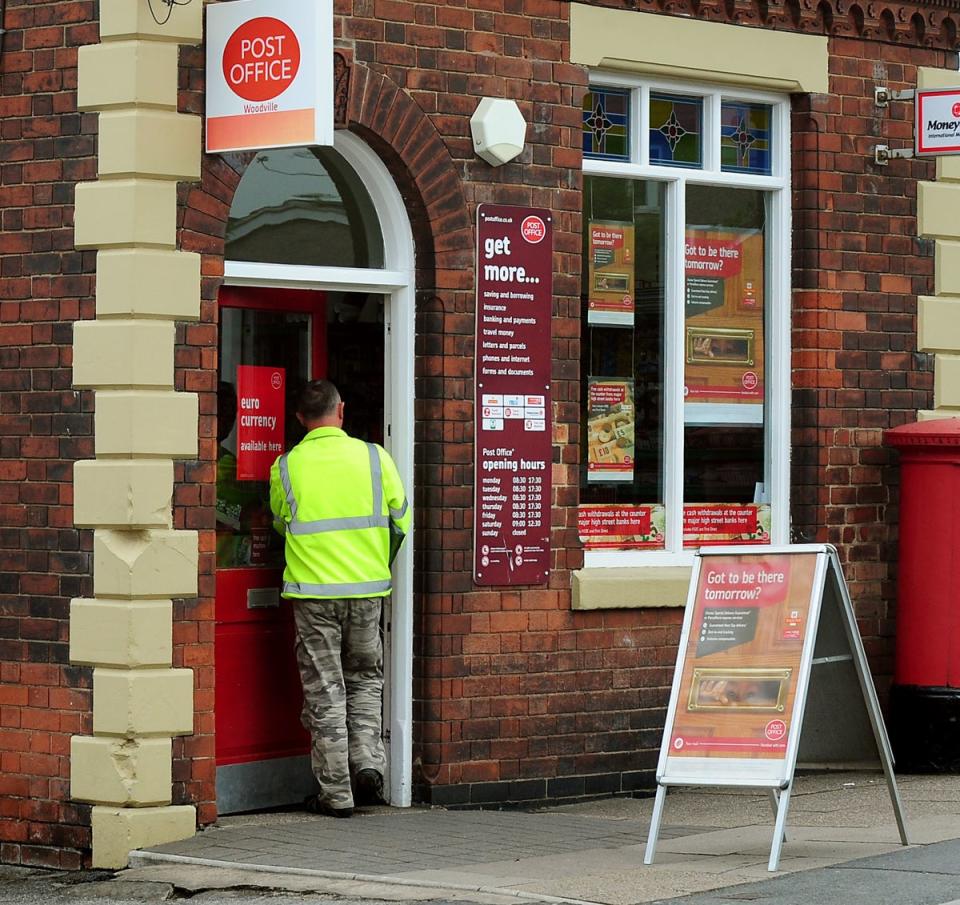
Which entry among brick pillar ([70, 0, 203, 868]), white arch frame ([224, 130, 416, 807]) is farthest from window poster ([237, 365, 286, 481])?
brick pillar ([70, 0, 203, 868])

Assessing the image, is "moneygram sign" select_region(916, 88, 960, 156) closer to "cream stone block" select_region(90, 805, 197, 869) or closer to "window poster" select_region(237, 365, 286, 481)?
"window poster" select_region(237, 365, 286, 481)

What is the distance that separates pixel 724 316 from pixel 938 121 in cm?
158

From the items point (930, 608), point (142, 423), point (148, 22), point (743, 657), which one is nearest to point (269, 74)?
point (148, 22)

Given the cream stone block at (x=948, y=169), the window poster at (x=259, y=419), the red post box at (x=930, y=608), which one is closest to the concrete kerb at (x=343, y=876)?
the window poster at (x=259, y=419)

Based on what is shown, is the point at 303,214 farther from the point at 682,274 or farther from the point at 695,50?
the point at 695,50

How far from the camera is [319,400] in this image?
376 inches

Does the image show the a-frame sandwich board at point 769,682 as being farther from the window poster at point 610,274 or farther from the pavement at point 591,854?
the window poster at point 610,274

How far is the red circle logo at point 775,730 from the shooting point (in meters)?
7.99

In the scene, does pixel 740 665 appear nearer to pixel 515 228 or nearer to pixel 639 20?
pixel 515 228

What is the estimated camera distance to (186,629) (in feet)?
29.6

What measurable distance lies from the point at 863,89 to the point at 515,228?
8.37 ft

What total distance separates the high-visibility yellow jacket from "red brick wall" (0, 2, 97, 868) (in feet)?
3.11

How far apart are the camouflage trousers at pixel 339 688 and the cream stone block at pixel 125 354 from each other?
1298 millimetres

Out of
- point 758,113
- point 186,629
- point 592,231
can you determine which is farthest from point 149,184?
Result: point 758,113
